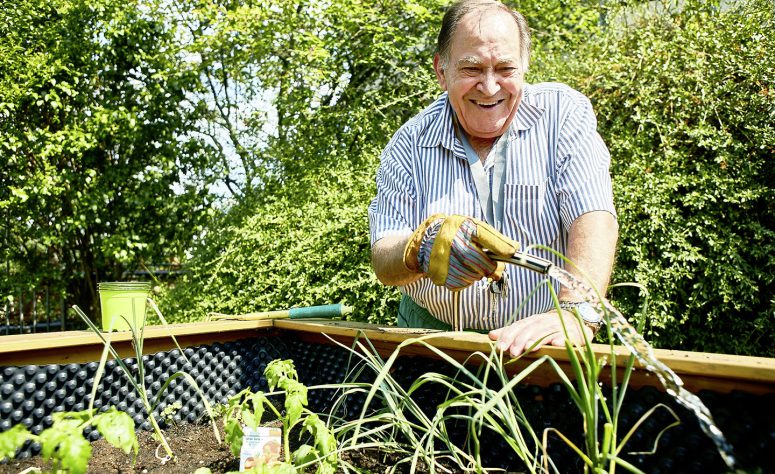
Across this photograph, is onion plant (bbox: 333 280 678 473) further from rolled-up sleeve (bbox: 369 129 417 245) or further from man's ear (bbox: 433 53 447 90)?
man's ear (bbox: 433 53 447 90)

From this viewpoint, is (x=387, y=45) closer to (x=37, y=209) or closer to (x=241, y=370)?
(x=241, y=370)

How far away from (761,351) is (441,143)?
1.72 m

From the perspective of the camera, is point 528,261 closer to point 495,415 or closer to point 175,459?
point 495,415

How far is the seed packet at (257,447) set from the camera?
1238mm

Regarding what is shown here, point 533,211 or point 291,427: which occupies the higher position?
point 533,211

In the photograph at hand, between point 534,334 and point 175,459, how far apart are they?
0.90m

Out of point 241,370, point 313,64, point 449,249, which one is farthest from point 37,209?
point 449,249

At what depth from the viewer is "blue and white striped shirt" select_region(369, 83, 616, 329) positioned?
1.58 meters

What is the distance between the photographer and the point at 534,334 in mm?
1209

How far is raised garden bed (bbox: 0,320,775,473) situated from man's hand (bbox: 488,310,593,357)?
0.12 feet

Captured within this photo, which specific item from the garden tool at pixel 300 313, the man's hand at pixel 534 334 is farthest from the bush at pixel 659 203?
the man's hand at pixel 534 334

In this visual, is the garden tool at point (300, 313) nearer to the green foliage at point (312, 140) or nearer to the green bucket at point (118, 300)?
the green bucket at point (118, 300)

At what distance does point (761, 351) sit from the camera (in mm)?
2479

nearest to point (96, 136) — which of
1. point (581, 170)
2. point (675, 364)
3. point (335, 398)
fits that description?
point (335, 398)
